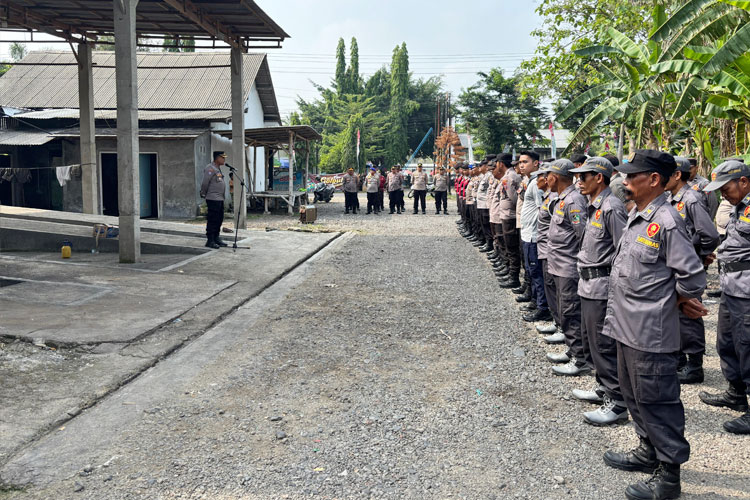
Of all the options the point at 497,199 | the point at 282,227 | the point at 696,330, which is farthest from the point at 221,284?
the point at 282,227

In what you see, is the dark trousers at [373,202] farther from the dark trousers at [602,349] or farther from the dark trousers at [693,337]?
the dark trousers at [602,349]

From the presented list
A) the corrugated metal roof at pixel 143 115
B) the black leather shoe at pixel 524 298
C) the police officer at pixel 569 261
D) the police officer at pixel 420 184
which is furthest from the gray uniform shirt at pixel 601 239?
the police officer at pixel 420 184

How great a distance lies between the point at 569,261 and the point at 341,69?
58.2m

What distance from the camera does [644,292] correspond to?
11.9 ft

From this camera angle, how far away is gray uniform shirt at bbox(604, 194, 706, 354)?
345cm

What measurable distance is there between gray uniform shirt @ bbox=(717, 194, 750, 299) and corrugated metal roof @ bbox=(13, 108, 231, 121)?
17648 mm

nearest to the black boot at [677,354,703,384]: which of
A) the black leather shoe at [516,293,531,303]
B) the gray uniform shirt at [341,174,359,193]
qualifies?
the black leather shoe at [516,293,531,303]

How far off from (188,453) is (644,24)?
52.2 ft

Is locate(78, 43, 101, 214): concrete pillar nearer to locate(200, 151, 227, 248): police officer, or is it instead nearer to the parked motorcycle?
locate(200, 151, 227, 248): police officer

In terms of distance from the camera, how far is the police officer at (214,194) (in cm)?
1240

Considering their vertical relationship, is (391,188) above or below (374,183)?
below

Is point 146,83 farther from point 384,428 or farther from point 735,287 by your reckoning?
point 735,287

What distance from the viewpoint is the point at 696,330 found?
18.1 feet

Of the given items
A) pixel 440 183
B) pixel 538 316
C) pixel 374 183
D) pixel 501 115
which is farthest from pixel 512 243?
pixel 501 115
